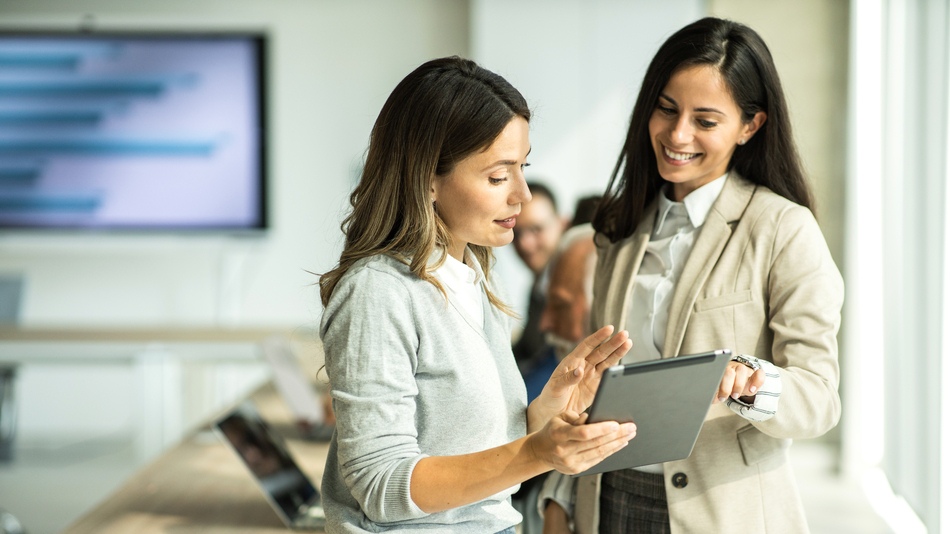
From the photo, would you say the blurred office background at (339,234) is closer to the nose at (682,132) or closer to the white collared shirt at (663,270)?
the white collared shirt at (663,270)

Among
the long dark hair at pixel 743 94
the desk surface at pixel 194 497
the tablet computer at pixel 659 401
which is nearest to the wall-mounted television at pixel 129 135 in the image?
the desk surface at pixel 194 497

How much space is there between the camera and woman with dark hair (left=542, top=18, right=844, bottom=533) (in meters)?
1.41

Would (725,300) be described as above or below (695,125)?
below

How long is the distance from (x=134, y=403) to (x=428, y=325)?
5.02 metres

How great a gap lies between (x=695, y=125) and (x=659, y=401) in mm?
544

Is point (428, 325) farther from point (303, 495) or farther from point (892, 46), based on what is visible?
point (892, 46)

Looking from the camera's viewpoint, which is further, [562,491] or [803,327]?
[562,491]

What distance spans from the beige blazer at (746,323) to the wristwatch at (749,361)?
101mm

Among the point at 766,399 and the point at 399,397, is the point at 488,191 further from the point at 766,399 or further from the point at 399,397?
the point at 766,399

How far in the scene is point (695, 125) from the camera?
4.94 feet

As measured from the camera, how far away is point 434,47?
18.1 feet

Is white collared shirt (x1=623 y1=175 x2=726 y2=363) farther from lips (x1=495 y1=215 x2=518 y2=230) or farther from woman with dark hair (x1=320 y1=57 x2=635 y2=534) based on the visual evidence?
lips (x1=495 y1=215 x2=518 y2=230)

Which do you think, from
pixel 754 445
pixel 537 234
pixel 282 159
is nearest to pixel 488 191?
pixel 754 445

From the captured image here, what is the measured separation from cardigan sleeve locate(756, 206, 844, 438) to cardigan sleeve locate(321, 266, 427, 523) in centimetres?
55
